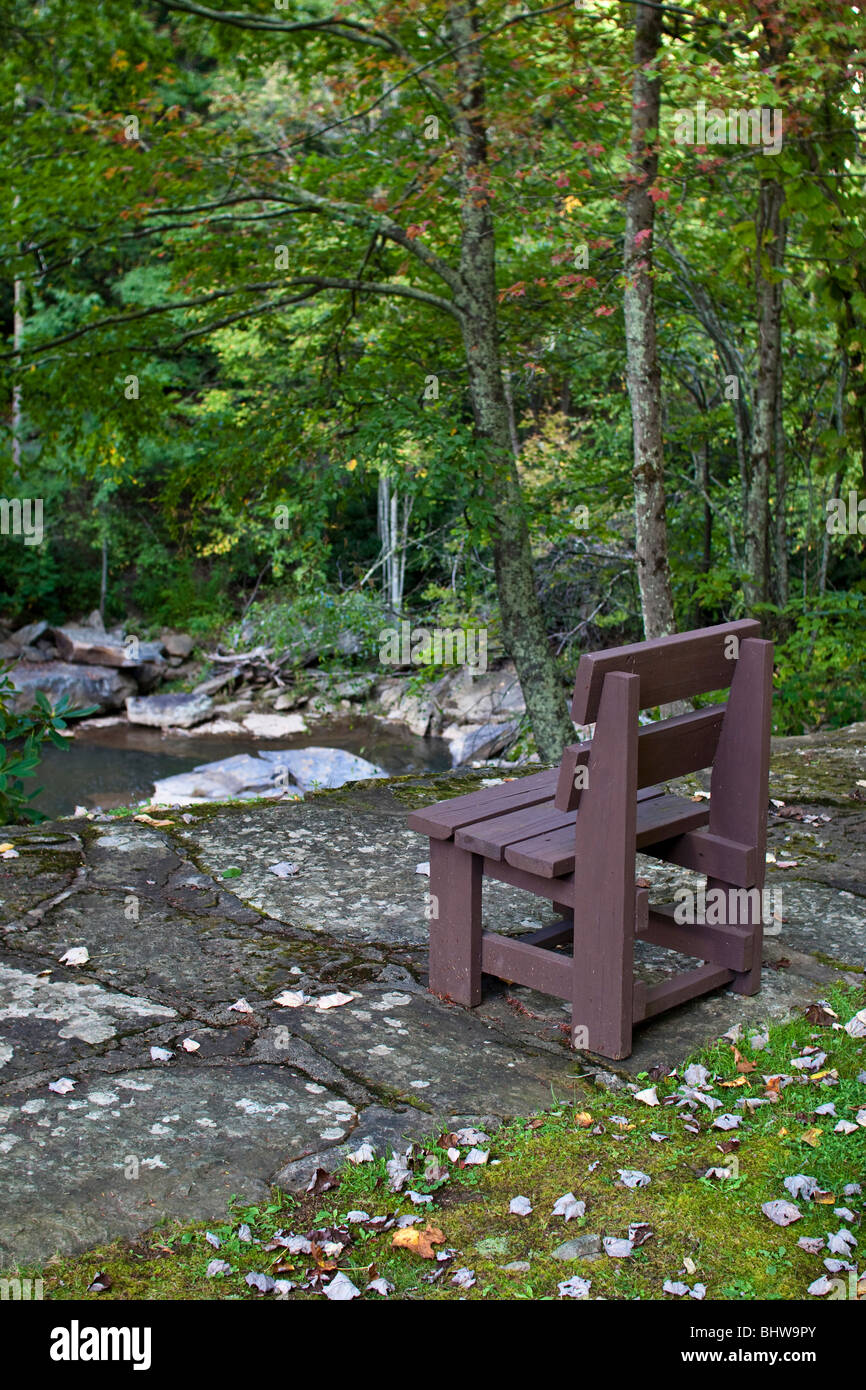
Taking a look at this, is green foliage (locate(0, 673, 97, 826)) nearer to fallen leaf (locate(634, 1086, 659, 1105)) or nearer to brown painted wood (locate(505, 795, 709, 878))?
brown painted wood (locate(505, 795, 709, 878))

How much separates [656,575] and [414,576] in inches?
617

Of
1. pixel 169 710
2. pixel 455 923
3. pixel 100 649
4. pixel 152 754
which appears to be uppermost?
pixel 455 923

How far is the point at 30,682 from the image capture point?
68.5 ft

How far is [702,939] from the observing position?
373cm

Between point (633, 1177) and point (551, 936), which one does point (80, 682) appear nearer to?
point (551, 936)

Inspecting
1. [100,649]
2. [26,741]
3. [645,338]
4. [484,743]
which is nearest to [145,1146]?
[26,741]

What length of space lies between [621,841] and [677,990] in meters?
→ 0.66

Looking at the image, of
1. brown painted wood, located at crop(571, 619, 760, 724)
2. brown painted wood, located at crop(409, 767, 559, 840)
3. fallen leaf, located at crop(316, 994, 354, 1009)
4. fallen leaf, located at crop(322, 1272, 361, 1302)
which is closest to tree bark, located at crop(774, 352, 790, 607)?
brown painted wood, located at crop(409, 767, 559, 840)

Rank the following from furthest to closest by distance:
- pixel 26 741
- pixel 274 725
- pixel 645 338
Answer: pixel 274 725, pixel 645 338, pixel 26 741

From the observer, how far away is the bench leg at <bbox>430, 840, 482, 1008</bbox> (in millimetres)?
3623

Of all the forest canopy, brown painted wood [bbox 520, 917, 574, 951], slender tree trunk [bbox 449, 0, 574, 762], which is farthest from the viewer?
slender tree trunk [bbox 449, 0, 574, 762]

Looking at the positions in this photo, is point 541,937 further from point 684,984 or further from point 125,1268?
point 125,1268

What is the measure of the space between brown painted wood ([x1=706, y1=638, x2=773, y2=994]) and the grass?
689 millimetres

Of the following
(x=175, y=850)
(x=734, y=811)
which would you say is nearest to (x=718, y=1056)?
(x=734, y=811)
